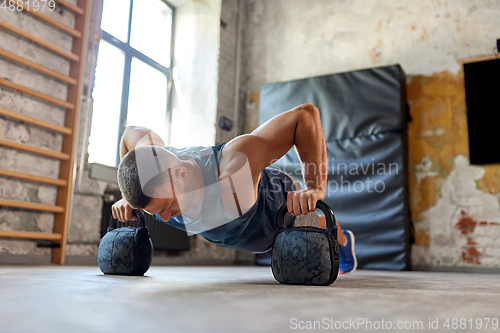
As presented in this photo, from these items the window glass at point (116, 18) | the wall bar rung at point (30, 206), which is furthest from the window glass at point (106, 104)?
the wall bar rung at point (30, 206)

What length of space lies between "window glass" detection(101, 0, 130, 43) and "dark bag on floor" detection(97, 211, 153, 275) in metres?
2.96

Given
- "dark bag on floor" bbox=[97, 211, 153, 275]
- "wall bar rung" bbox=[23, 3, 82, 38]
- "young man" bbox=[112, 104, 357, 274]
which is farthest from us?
"wall bar rung" bbox=[23, 3, 82, 38]

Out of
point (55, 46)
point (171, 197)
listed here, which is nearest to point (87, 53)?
point (55, 46)

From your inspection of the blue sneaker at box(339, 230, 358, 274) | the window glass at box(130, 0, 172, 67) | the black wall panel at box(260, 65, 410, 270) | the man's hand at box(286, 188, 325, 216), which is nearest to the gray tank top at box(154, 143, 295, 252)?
the man's hand at box(286, 188, 325, 216)

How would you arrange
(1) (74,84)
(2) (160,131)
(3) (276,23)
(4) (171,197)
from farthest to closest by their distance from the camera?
(3) (276,23), (2) (160,131), (1) (74,84), (4) (171,197)

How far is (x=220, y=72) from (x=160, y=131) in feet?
3.53

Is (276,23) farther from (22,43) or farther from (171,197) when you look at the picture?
(171,197)

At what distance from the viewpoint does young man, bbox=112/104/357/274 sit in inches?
62.3

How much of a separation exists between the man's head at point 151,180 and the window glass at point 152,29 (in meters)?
3.33

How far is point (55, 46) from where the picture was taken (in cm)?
335

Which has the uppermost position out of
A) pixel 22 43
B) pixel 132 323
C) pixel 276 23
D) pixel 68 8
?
pixel 276 23

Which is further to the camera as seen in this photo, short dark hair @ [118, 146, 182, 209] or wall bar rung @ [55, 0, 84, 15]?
wall bar rung @ [55, 0, 84, 15]

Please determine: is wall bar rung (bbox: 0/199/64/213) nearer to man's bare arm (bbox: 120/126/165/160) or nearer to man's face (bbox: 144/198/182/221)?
man's bare arm (bbox: 120/126/165/160)

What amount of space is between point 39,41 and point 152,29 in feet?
6.41
